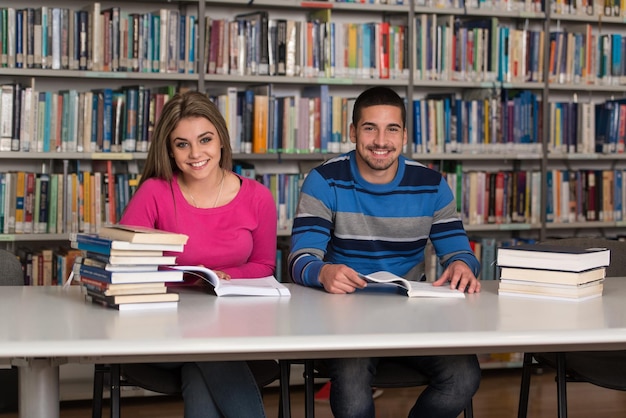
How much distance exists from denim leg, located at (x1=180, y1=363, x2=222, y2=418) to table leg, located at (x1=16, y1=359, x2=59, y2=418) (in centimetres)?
37

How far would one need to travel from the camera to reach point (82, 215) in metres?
4.02

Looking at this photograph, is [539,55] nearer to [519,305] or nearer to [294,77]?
[294,77]

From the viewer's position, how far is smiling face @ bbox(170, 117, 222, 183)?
2686mm

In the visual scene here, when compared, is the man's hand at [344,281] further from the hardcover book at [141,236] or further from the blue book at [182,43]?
the blue book at [182,43]

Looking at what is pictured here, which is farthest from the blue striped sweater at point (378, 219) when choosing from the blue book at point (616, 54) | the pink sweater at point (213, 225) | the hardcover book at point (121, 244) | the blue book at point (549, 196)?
the blue book at point (616, 54)

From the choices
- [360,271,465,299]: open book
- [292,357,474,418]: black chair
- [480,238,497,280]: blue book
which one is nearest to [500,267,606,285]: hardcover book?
[360,271,465,299]: open book

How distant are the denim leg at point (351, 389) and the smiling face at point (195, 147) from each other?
27.6 inches

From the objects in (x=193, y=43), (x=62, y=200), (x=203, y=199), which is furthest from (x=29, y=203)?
(x=203, y=199)

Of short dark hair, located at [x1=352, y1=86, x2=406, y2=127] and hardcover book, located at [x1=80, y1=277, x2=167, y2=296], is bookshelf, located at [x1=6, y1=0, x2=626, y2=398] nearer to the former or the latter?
short dark hair, located at [x1=352, y1=86, x2=406, y2=127]

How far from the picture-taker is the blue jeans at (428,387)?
92.6 inches

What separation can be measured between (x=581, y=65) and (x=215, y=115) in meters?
2.64

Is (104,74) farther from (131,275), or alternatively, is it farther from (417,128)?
(131,275)

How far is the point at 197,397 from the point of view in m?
2.22

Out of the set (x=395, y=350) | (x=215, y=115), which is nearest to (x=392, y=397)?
(x=215, y=115)
